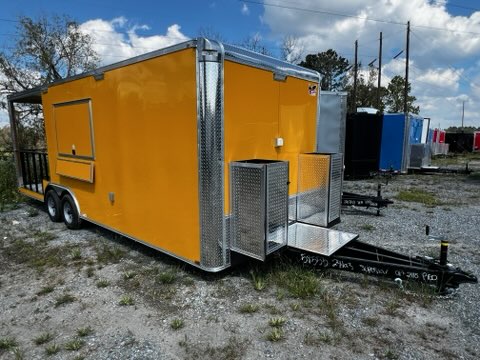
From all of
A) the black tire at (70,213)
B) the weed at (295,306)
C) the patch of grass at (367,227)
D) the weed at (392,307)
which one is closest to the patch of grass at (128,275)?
the weed at (295,306)

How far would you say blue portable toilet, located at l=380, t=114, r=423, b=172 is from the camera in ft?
42.3

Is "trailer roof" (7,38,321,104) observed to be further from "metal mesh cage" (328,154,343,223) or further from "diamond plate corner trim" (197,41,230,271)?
"metal mesh cage" (328,154,343,223)

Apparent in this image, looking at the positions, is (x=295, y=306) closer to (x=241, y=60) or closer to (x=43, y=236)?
(x=241, y=60)

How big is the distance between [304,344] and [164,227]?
2.13 meters

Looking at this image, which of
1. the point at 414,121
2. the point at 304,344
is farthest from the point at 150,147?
the point at 414,121

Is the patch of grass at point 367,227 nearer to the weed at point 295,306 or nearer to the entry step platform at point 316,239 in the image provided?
the entry step platform at point 316,239

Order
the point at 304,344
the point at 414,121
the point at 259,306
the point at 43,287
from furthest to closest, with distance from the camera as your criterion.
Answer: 1. the point at 414,121
2. the point at 43,287
3. the point at 259,306
4. the point at 304,344

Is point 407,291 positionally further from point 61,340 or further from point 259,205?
point 61,340

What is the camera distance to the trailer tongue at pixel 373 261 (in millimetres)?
3309

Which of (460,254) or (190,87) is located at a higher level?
(190,87)

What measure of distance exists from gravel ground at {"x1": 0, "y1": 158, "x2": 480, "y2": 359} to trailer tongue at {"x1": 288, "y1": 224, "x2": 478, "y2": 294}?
0.61 feet

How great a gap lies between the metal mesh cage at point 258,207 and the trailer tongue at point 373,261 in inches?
15.9

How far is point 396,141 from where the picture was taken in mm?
13031

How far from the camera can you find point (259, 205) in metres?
3.50
